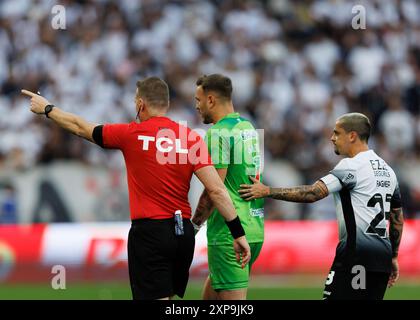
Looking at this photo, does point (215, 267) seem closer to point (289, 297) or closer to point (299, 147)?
point (289, 297)

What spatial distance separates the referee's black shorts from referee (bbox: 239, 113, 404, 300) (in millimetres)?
1141

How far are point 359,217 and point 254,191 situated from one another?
39.0 inches

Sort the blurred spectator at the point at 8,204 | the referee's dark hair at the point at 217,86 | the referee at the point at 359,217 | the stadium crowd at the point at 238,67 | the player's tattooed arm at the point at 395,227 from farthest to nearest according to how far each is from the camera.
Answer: the stadium crowd at the point at 238,67 < the blurred spectator at the point at 8,204 < the referee's dark hair at the point at 217,86 < the player's tattooed arm at the point at 395,227 < the referee at the point at 359,217

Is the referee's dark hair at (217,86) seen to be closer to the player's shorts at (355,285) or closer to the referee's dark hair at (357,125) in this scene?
the referee's dark hair at (357,125)

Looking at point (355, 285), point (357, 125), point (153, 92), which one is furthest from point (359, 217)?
point (153, 92)

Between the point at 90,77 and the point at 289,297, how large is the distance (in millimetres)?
6608

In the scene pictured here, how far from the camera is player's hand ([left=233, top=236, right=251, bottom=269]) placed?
303 inches

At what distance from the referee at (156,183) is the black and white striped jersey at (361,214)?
847 millimetres

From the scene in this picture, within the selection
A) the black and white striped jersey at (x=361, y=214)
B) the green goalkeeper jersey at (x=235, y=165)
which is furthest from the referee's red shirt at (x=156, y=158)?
the black and white striped jersey at (x=361, y=214)

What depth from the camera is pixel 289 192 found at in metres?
7.96

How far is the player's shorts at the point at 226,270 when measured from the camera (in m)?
8.38

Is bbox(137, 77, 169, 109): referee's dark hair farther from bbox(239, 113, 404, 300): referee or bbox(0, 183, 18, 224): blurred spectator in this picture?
bbox(0, 183, 18, 224): blurred spectator

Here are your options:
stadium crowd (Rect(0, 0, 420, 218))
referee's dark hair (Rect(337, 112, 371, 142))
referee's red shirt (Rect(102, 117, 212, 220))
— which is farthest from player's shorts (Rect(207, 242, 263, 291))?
stadium crowd (Rect(0, 0, 420, 218))
